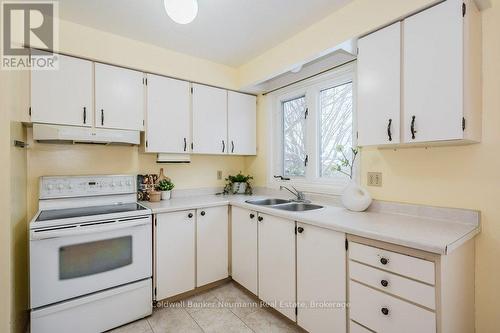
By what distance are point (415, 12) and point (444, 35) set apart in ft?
0.81

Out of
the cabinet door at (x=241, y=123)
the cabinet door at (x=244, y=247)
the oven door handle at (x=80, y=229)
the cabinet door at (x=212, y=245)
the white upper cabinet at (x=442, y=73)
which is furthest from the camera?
the cabinet door at (x=241, y=123)

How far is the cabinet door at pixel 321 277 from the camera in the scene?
1525 mm

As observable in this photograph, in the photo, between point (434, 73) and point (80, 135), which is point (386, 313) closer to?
point (434, 73)

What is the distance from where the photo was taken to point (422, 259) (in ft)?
3.84

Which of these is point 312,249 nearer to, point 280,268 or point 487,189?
point 280,268

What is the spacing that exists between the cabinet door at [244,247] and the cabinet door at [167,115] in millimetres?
935

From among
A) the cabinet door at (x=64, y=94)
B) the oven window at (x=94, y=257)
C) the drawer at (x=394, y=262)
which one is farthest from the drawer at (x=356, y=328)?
the cabinet door at (x=64, y=94)

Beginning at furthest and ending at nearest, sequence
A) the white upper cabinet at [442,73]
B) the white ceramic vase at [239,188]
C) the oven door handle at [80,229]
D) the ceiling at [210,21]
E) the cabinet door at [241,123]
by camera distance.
Answer: the white ceramic vase at [239,188]
the cabinet door at [241,123]
the ceiling at [210,21]
the oven door handle at [80,229]
the white upper cabinet at [442,73]

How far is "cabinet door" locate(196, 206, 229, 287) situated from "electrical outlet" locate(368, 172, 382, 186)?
140 centimetres

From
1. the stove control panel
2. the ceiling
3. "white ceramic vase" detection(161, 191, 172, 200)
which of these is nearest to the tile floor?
"white ceramic vase" detection(161, 191, 172, 200)

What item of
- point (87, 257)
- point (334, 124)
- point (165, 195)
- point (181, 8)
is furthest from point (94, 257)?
point (334, 124)

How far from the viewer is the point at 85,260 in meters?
1.78

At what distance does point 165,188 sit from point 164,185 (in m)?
0.03

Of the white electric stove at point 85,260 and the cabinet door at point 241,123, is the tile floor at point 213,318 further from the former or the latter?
the cabinet door at point 241,123
